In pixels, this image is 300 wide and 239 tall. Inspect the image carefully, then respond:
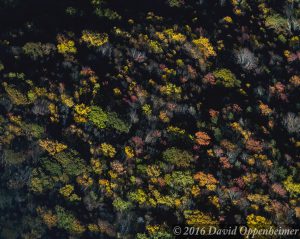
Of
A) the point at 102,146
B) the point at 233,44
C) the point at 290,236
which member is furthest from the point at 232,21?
the point at 290,236

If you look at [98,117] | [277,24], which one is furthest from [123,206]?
[277,24]

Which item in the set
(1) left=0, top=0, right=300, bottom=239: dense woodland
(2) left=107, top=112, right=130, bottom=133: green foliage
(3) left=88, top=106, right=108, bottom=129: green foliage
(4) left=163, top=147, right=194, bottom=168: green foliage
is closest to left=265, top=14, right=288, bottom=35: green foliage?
(1) left=0, top=0, right=300, bottom=239: dense woodland

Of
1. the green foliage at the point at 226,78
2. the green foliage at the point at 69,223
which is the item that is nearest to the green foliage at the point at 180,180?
the green foliage at the point at 69,223

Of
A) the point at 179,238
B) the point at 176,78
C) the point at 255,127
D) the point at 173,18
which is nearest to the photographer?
the point at 179,238

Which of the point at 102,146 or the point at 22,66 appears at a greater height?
the point at 22,66

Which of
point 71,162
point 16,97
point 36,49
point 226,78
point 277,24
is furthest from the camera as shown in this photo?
point 277,24

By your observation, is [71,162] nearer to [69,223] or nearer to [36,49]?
[69,223]

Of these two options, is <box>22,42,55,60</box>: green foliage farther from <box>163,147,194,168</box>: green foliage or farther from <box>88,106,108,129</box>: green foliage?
<box>163,147,194,168</box>: green foliage

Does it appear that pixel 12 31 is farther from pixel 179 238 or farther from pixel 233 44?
pixel 179 238

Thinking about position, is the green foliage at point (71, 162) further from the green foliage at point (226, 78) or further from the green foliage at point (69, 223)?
the green foliage at point (226, 78)
